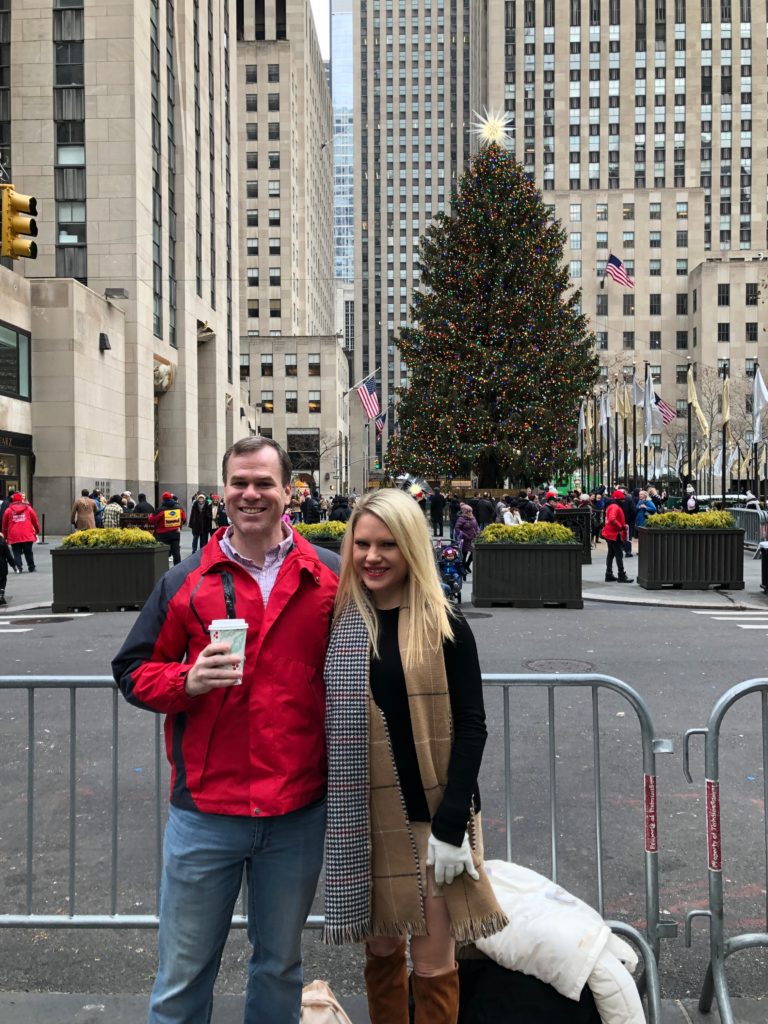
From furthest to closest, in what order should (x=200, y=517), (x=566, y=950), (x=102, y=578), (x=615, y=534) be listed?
(x=200, y=517) < (x=615, y=534) < (x=102, y=578) < (x=566, y=950)

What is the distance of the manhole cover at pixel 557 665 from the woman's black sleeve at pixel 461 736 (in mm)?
6618

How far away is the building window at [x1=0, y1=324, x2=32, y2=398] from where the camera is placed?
102 ft

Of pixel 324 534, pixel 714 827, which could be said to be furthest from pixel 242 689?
pixel 324 534

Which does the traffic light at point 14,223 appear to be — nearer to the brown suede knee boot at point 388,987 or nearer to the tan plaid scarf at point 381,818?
the tan plaid scarf at point 381,818

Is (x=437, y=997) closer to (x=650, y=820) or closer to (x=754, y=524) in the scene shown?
(x=650, y=820)

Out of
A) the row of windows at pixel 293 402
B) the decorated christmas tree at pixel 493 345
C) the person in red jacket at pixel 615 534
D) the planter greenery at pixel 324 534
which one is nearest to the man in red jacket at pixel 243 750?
the planter greenery at pixel 324 534

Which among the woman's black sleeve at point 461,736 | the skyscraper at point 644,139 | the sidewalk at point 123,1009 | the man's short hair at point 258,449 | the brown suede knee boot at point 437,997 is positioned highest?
the skyscraper at point 644,139

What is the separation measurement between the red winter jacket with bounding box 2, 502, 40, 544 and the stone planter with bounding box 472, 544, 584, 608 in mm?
10100

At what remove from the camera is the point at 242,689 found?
2502 millimetres

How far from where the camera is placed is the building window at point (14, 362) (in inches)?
1219

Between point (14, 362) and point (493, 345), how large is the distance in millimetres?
18908

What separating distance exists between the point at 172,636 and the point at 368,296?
6388 inches

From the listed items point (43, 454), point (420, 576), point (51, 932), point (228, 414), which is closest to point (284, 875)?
point (420, 576)

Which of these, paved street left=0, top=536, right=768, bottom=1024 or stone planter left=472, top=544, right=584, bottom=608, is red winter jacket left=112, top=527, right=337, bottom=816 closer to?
paved street left=0, top=536, right=768, bottom=1024
